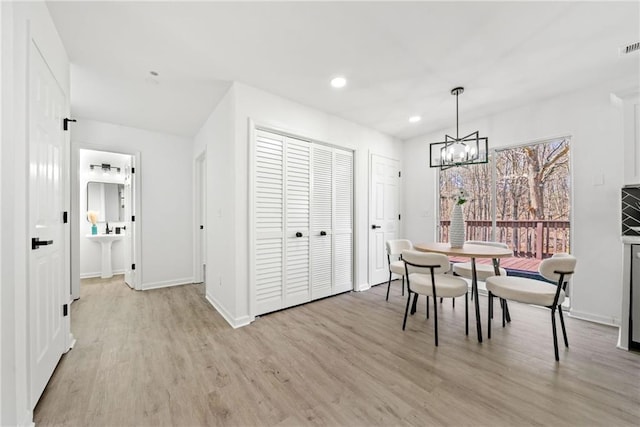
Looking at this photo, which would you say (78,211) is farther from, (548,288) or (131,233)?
(548,288)

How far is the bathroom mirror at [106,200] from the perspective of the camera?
5.06 meters

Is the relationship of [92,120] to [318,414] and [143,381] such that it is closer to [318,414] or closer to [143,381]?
[143,381]

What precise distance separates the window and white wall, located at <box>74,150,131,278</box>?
6101mm

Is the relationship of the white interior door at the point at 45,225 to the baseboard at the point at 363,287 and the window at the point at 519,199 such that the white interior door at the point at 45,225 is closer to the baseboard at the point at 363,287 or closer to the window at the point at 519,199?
the baseboard at the point at 363,287

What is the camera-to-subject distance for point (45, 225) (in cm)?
168

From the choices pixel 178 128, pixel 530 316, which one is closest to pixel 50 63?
pixel 178 128

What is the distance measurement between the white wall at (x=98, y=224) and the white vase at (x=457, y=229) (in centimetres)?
551

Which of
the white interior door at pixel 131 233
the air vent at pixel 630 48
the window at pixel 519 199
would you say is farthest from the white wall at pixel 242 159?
the air vent at pixel 630 48

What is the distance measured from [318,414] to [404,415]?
0.49 meters

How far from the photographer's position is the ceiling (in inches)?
69.6

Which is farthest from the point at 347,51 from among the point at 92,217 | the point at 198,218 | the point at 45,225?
the point at 92,217

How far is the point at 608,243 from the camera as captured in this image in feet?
8.88

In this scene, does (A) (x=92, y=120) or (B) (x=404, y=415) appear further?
(A) (x=92, y=120)

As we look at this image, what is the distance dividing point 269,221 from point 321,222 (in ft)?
2.67
